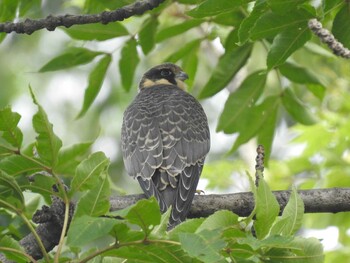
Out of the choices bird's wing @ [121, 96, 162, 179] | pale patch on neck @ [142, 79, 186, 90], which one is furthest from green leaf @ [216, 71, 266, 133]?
pale patch on neck @ [142, 79, 186, 90]

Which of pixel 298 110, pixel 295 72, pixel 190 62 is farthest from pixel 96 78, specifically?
pixel 298 110

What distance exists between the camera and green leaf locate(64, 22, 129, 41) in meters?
5.09

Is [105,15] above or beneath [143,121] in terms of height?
above

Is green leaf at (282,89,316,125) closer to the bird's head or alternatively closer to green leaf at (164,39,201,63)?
green leaf at (164,39,201,63)

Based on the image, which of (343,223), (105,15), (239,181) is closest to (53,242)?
(105,15)

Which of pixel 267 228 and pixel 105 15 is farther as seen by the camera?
pixel 105 15

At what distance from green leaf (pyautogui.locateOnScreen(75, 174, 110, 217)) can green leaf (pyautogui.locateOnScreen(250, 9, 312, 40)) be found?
1.21m

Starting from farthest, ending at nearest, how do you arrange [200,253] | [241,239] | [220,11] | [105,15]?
1. [105,15]
2. [220,11]
3. [241,239]
4. [200,253]

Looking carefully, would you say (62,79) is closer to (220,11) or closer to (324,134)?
(324,134)

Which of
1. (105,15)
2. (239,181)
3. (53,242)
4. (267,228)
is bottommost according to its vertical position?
(239,181)

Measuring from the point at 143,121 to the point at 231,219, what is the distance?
137 inches

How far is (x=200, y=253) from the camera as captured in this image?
2.35 meters

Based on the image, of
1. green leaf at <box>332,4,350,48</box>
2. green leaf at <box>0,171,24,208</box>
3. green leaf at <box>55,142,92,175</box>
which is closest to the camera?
green leaf at <box>0,171,24,208</box>

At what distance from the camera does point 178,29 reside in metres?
5.12
